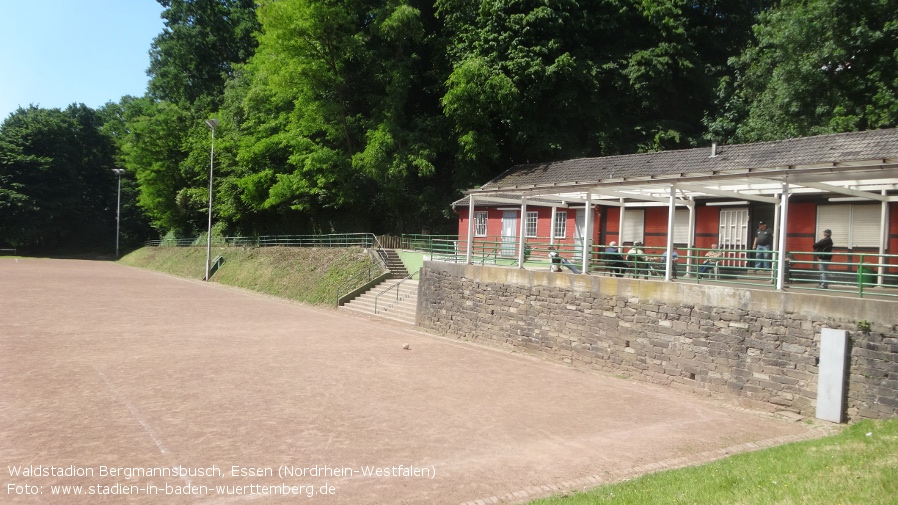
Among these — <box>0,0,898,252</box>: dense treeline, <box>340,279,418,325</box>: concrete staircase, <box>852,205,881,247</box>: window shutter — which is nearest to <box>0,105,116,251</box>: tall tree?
<box>0,0,898,252</box>: dense treeline

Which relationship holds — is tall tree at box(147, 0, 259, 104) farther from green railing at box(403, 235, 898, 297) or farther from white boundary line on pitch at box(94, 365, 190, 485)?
white boundary line on pitch at box(94, 365, 190, 485)

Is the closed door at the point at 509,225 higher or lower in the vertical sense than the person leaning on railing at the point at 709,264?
higher

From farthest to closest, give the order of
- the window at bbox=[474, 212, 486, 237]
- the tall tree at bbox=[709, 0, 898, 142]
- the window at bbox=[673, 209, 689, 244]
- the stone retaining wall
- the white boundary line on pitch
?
the window at bbox=[474, 212, 486, 237], the tall tree at bbox=[709, 0, 898, 142], the window at bbox=[673, 209, 689, 244], the stone retaining wall, the white boundary line on pitch

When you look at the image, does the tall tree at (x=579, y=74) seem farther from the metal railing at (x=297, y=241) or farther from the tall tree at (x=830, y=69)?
the metal railing at (x=297, y=241)

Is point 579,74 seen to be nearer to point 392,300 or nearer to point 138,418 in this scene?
point 392,300

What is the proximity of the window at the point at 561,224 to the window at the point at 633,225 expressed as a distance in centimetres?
281

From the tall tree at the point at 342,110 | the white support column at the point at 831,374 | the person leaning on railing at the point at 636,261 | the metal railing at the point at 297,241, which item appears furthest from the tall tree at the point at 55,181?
the white support column at the point at 831,374

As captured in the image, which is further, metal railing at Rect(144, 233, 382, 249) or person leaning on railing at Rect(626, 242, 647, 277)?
metal railing at Rect(144, 233, 382, 249)

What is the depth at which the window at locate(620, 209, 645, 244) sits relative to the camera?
22656 mm

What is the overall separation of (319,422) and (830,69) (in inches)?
992

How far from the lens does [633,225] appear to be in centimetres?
2295

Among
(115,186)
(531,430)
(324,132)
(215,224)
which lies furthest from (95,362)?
(115,186)

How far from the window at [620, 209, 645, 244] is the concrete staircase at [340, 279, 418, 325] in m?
8.11

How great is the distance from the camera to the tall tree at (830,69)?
79.2ft
